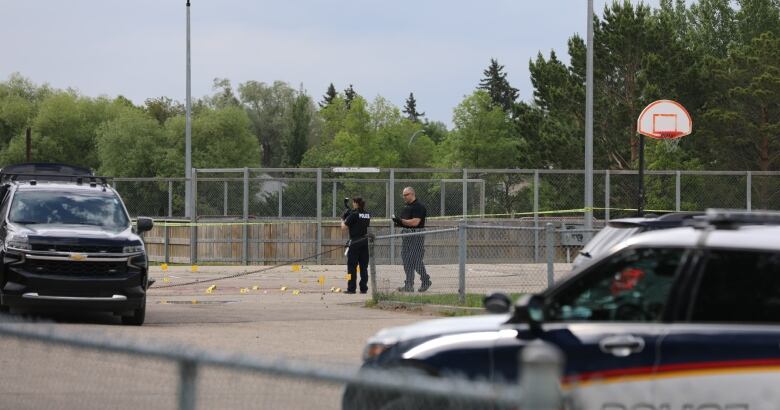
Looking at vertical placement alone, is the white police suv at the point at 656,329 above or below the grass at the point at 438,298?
above

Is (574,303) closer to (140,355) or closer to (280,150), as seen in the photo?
(140,355)

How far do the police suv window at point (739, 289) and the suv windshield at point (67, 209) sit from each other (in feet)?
39.4

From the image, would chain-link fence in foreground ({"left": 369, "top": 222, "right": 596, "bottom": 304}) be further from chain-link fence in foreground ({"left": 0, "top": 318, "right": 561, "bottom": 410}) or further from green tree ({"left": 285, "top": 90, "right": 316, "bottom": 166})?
green tree ({"left": 285, "top": 90, "right": 316, "bottom": 166})

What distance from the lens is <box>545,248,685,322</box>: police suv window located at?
21.9ft

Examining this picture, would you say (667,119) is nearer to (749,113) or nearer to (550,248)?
(550,248)

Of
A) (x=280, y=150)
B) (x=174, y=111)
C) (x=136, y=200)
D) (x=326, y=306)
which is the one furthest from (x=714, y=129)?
(x=280, y=150)

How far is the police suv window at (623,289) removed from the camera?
668cm

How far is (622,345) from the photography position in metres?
6.39

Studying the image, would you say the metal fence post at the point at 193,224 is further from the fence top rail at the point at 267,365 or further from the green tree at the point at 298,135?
the green tree at the point at 298,135

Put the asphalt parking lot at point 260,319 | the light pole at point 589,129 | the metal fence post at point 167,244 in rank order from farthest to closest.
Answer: the metal fence post at point 167,244 < the light pole at point 589,129 < the asphalt parking lot at point 260,319

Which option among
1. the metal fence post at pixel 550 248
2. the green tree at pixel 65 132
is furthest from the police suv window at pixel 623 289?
the green tree at pixel 65 132

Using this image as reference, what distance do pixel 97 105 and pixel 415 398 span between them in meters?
92.5

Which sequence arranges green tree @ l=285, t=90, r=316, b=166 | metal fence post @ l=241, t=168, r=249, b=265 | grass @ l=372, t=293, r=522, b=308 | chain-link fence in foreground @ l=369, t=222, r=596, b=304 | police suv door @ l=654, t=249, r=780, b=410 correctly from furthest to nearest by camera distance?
green tree @ l=285, t=90, r=316, b=166 → metal fence post @ l=241, t=168, r=249, b=265 → chain-link fence in foreground @ l=369, t=222, r=596, b=304 → grass @ l=372, t=293, r=522, b=308 → police suv door @ l=654, t=249, r=780, b=410

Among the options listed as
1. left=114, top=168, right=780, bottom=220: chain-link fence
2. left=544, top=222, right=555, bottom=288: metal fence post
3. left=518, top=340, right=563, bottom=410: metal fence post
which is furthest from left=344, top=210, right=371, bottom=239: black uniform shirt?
left=518, top=340, right=563, bottom=410: metal fence post
